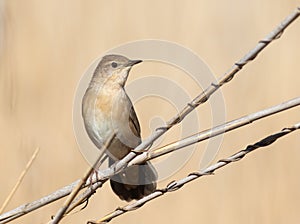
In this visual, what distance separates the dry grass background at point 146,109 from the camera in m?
2.64

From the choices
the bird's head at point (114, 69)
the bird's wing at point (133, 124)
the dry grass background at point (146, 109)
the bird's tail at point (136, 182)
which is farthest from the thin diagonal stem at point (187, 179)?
the dry grass background at point (146, 109)

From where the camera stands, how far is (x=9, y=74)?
186 cm

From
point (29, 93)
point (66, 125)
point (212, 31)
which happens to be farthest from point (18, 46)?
point (212, 31)

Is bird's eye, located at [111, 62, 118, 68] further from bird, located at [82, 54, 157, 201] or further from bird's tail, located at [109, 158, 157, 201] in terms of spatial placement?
bird's tail, located at [109, 158, 157, 201]

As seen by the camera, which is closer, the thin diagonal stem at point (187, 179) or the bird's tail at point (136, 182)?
the thin diagonal stem at point (187, 179)

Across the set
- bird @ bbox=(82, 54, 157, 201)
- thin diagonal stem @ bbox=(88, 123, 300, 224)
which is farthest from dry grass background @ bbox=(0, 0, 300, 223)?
thin diagonal stem @ bbox=(88, 123, 300, 224)

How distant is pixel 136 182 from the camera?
Result: 198 cm

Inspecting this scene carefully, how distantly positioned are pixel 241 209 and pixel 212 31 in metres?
0.83

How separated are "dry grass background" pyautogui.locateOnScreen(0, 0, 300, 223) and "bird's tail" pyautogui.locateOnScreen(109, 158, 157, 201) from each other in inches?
16.3

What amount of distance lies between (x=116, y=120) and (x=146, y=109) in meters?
0.80

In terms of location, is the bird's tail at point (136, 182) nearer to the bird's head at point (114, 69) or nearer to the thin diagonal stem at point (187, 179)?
the bird's head at point (114, 69)

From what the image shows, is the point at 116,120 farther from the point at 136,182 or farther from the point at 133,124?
the point at 136,182

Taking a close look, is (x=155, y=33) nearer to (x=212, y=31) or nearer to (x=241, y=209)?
(x=212, y=31)

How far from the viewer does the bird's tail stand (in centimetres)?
188
